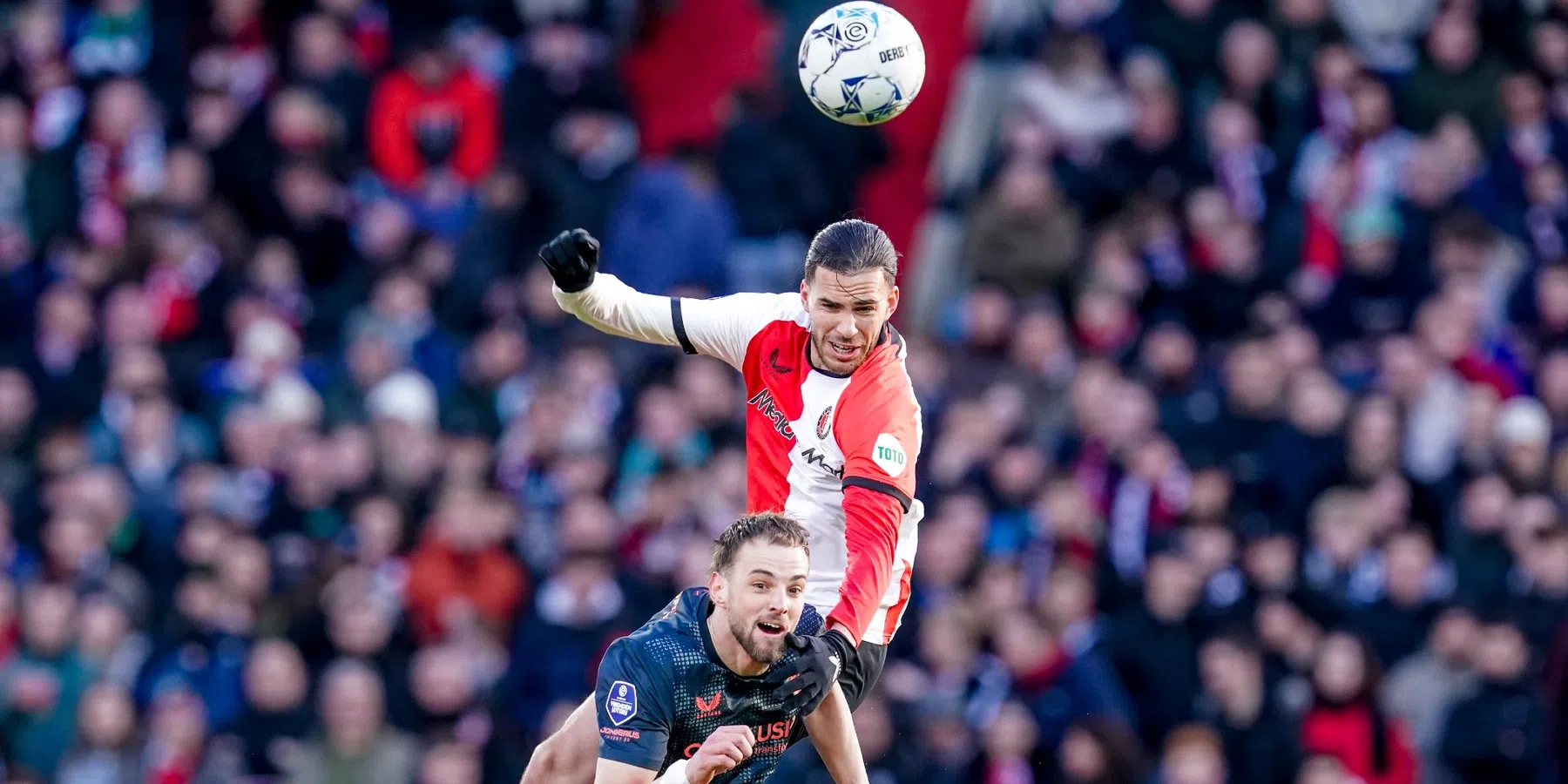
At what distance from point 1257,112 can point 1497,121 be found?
1.63m

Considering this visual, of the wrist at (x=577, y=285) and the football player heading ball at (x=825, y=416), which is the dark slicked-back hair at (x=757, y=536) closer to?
the football player heading ball at (x=825, y=416)

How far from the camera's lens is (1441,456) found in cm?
1443

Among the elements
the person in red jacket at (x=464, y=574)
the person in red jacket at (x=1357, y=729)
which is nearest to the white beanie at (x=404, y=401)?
the person in red jacket at (x=464, y=574)

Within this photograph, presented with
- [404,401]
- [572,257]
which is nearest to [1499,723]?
[572,257]

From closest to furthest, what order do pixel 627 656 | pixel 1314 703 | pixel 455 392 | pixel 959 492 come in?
pixel 627 656
pixel 1314 703
pixel 959 492
pixel 455 392

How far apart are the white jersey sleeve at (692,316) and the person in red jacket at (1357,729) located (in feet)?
16.9

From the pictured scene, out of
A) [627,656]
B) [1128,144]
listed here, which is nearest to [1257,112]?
[1128,144]

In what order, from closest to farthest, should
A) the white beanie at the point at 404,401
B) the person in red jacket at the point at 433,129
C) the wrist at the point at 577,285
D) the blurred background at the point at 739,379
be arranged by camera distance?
the wrist at the point at 577,285, the blurred background at the point at 739,379, the white beanie at the point at 404,401, the person in red jacket at the point at 433,129

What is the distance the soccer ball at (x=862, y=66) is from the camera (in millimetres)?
9102

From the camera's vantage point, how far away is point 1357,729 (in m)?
13.0

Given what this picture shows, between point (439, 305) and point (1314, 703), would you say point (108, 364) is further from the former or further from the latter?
point (1314, 703)

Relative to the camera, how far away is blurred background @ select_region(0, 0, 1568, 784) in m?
13.3

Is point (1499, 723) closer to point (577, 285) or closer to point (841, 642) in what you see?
point (841, 642)

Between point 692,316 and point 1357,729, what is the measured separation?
18.4 feet
